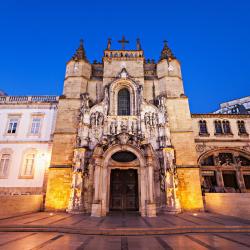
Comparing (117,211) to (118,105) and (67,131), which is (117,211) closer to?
(67,131)

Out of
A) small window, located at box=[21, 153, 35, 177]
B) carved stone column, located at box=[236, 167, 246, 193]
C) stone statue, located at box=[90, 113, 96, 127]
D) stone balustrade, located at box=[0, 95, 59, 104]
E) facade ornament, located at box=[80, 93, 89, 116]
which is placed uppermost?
stone balustrade, located at box=[0, 95, 59, 104]

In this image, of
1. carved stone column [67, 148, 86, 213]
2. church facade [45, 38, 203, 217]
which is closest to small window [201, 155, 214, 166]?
church facade [45, 38, 203, 217]

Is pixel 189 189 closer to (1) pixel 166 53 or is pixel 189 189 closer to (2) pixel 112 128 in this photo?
(2) pixel 112 128

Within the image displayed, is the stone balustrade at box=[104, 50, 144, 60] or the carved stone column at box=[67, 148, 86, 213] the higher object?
the stone balustrade at box=[104, 50, 144, 60]

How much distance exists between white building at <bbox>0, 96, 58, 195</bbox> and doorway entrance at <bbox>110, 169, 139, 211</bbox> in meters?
7.19

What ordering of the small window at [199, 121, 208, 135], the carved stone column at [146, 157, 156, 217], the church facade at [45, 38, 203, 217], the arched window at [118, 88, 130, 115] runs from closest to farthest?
1. the carved stone column at [146, 157, 156, 217]
2. the church facade at [45, 38, 203, 217]
3. the arched window at [118, 88, 130, 115]
4. the small window at [199, 121, 208, 135]

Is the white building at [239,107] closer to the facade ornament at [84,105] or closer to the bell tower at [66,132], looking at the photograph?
the facade ornament at [84,105]

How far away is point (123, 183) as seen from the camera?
15039mm

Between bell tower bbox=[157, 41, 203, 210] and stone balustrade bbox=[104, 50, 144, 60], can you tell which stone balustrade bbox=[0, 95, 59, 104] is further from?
bell tower bbox=[157, 41, 203, 210]

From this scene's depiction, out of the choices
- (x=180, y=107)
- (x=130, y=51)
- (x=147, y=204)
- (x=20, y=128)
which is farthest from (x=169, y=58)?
(x=20, y=128)

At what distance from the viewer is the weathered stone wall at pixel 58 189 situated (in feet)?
45.7

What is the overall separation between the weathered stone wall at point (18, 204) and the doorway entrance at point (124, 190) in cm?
620

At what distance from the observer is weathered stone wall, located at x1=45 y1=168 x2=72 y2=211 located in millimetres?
13930

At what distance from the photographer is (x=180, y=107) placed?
1720 cm
